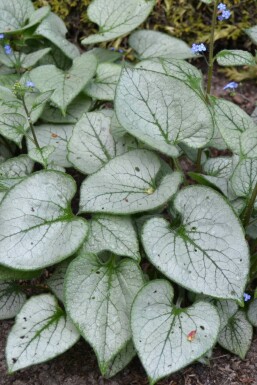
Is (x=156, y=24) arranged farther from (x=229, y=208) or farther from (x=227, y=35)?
(x=229, y=208)

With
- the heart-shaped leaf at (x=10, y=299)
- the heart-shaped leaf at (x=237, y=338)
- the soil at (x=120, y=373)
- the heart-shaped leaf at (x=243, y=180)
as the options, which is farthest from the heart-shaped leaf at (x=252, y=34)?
the heart-shaped leaf at (x=10, y=299)

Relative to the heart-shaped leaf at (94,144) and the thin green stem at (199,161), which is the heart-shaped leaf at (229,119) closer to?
the thin green stem at (199,161)

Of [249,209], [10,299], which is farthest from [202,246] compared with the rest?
[10,299]

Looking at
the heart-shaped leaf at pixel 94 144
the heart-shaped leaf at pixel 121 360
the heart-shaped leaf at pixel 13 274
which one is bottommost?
the heart-shaped leaf at pixel 121 360

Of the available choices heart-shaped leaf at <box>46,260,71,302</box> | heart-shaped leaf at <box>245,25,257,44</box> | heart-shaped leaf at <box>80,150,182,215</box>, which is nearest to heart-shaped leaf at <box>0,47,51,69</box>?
heart-shaped leaf at <box>80,150,182,215</box>

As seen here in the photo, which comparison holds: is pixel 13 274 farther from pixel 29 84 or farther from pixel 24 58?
pixel 24 58

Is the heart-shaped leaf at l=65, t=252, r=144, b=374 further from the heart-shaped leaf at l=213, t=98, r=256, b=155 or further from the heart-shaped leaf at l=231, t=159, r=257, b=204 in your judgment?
the heart-shaped leaf at l=213, t=98, r=256, b=155
